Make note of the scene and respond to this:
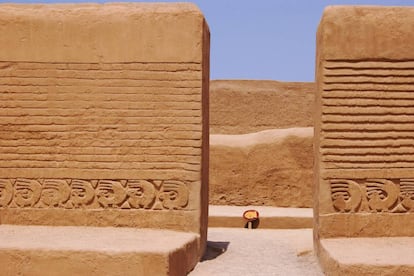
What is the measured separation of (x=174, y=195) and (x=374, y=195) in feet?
6.50

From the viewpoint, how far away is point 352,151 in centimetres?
526

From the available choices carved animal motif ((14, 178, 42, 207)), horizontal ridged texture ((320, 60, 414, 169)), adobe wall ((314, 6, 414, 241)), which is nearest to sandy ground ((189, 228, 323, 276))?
adobe wall ((314, 6, 414, 241))

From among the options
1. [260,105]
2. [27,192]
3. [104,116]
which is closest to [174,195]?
[104,116]

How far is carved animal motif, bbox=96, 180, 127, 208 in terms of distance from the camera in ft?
17.7

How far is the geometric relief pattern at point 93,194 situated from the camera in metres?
5.36

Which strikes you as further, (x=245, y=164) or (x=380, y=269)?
(x=245, y=164)

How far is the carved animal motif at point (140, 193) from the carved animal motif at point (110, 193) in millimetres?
77

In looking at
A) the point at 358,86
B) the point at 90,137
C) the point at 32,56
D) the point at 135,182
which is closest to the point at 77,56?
the point at 32,56

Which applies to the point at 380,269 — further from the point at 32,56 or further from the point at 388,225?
the point at 32,56

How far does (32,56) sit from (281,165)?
6.31 metres

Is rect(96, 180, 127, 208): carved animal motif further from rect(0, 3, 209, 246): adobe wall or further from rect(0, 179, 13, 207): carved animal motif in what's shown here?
rect(0, 179, 13, 207): carved animal motif

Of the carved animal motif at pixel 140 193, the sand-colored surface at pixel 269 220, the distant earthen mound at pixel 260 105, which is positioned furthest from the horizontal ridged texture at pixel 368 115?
the distant earthen mound at pixel 260 105

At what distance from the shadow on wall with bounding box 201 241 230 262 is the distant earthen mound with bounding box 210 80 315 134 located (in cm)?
1150

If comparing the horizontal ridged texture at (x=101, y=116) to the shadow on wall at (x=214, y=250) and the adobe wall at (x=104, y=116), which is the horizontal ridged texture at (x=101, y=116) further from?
the shadow on wall at (x=214, y=250)
